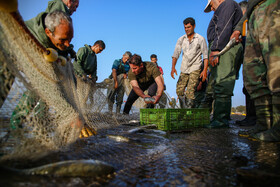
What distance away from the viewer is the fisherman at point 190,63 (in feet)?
15.5

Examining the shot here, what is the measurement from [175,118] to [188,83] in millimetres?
1901

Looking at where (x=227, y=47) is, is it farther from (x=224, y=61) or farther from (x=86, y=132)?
(x=86, y=132)

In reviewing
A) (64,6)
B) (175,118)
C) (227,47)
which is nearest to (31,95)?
(64,6)

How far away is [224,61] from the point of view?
3.30m

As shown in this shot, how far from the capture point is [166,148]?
1814mm

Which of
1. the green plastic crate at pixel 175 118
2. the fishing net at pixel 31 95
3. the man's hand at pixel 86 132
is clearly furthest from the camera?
the green plastic crate at pixel 175 118

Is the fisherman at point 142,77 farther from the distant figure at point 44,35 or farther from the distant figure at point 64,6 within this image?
the distant figure at point 44,35

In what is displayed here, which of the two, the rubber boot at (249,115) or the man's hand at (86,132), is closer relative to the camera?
the man's hand at (86,132)

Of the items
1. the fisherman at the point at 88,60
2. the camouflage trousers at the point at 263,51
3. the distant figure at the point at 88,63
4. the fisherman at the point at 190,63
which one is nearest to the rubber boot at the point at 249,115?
the fisherman at the point at 190,63

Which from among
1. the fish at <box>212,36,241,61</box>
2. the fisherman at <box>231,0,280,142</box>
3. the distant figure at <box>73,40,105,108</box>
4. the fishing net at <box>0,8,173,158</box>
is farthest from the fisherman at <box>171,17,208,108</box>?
the fishing net at <box>0,8,173,158</box>

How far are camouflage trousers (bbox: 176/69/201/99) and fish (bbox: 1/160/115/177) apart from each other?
13.1 feet

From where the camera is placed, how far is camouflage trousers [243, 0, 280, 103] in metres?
2.00

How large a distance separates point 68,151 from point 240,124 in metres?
3.93

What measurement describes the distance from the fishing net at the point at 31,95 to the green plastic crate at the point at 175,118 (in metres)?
1.70
